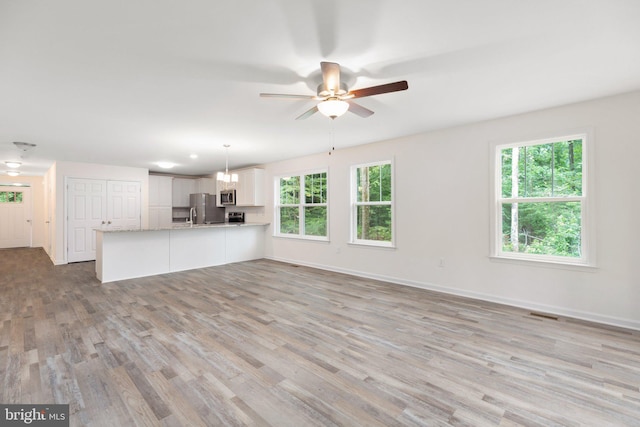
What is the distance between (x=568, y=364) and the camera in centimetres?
233

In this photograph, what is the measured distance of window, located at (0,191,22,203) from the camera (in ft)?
29.6

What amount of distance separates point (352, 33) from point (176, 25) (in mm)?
1149

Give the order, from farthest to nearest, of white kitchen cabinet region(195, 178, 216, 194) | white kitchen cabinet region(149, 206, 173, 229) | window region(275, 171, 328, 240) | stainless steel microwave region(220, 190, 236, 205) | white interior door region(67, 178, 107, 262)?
white kitchen cabinet region(195, 178, 216, 194), white kitchen cabinet region(149, 206, 173, 229), stainless steel microwave region(220, 190, 236, 205), white interior door region(67, 178, 107, 262), window region(275, 171, 328, 240)

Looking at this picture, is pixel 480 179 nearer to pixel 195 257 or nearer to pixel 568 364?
pixel 568 364

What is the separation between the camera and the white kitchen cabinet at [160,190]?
27.0ft

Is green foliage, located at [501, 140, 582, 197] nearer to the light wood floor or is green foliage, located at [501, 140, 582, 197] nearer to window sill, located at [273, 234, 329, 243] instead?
the light wood floor

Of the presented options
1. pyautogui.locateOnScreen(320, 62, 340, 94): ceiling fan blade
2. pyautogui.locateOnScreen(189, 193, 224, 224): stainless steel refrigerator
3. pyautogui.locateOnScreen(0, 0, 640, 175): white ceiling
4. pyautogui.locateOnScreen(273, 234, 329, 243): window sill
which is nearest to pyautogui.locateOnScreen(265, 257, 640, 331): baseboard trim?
pyautogui.locateOnScreen(273, 234, 329, 243): window sill

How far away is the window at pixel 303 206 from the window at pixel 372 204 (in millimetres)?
718

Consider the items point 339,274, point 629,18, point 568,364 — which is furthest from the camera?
point 339,274

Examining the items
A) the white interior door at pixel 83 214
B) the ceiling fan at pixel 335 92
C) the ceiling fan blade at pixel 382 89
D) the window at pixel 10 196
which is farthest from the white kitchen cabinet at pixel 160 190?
the ceiling fan blade at pixel 382 89

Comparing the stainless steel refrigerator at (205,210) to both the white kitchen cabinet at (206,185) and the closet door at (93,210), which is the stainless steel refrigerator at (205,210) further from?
the closet door at (93,210)

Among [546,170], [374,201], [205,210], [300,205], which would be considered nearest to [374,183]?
[374,201]

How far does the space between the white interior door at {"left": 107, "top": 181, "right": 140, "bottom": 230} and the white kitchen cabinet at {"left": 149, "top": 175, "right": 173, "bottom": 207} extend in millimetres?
476

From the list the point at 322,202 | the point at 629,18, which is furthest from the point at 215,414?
the point at 322,202
